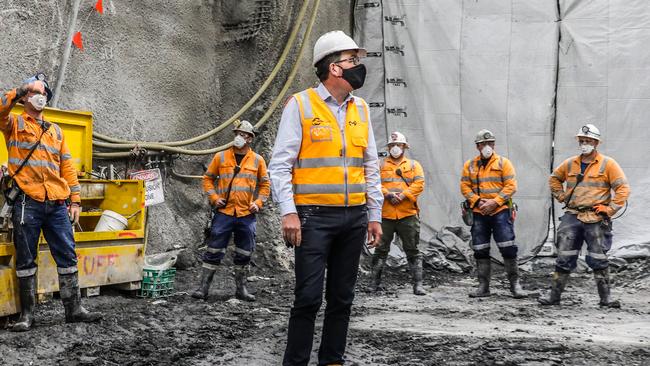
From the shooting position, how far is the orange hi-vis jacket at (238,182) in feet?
23.9

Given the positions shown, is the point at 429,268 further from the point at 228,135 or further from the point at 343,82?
the point at 343,82

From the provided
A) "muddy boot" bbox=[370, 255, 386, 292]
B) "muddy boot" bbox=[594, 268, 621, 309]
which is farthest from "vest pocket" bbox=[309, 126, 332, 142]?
"muddy boot" bbox=[370, 255, 386, 292]

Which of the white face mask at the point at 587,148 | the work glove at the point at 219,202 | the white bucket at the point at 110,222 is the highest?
the white face mask at the point at 587,148

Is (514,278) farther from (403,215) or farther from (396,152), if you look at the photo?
(396,152)

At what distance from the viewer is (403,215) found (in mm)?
8547

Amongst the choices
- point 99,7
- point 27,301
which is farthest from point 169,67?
point 27,301

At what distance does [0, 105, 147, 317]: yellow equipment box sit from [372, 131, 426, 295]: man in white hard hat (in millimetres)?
2960

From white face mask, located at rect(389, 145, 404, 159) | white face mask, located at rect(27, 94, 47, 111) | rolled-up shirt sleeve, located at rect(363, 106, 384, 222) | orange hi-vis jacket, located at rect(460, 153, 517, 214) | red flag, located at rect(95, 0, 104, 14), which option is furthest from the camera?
white face mask, located at rect(389, 145, 404, 159)

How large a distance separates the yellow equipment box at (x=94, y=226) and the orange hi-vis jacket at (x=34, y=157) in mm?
900

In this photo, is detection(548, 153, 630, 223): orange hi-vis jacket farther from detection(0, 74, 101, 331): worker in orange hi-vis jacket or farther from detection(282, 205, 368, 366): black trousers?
detection(0, 74, 101, 331): worker in orange hi-vis jacket

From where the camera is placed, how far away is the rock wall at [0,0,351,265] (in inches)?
281

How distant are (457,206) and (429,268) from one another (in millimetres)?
1139

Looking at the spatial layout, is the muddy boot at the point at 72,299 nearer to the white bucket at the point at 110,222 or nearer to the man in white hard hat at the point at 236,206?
the white bucket at the point at 110,222

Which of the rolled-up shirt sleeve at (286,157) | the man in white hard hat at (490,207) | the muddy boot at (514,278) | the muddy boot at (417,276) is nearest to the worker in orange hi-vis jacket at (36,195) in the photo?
the rolled-up shirt sleeve at (286,157)
